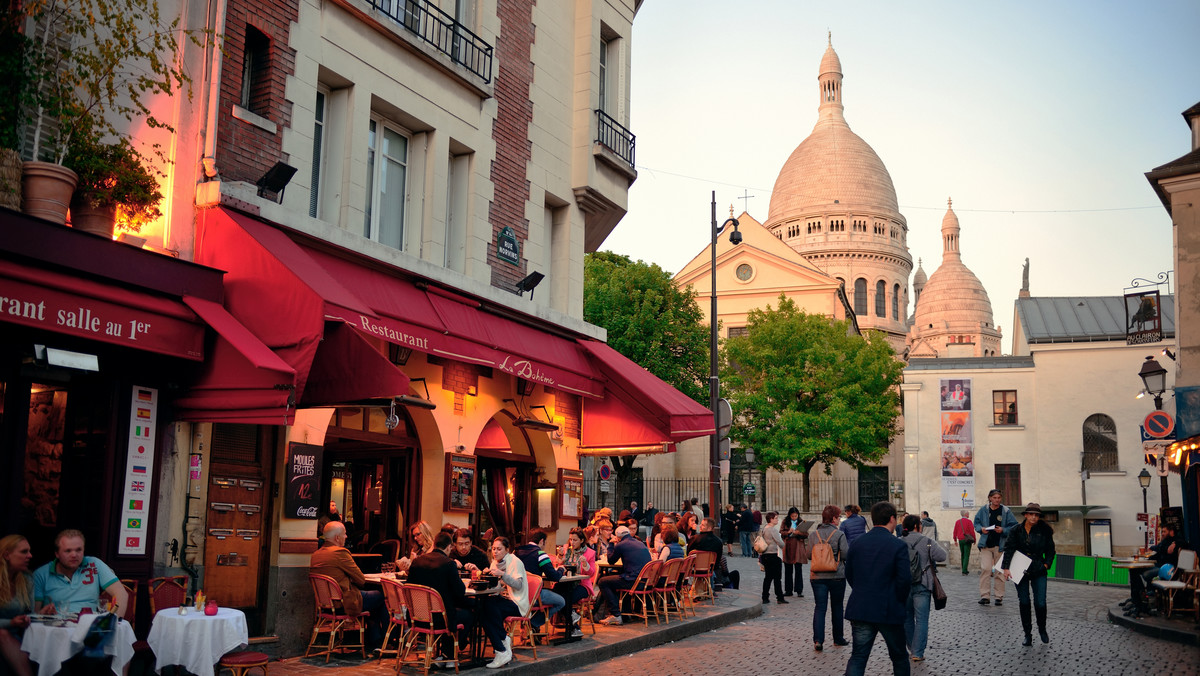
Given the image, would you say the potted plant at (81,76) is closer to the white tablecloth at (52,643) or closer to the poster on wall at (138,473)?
the poster on wall at (138,473)

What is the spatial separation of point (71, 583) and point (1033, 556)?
1080 cm

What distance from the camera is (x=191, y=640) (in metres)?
7.88

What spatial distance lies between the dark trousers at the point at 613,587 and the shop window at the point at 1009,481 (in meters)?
30.6

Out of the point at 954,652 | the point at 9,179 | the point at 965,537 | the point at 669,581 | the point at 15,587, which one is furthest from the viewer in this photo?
the point at 965,537

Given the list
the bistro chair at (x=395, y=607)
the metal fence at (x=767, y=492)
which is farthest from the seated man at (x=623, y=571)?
the metal fence at (x=767, y=492)

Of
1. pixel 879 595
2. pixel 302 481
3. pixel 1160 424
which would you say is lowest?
pixel 879 595

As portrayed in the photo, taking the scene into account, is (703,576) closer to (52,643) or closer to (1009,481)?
(52,643)

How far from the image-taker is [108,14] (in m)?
9.59

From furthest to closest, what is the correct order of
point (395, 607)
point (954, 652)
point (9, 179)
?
point (954, 652) → point (395, 607) → point (9, 179)

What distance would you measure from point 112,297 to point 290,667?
4.01 meters

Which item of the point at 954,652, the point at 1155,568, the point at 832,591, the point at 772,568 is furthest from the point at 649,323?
the point at 954,652

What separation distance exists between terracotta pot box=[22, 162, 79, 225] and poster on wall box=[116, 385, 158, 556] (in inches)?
68.9

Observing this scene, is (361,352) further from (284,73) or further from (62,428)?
(284,73)

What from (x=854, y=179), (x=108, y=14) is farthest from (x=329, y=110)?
(x=854, y=179)
